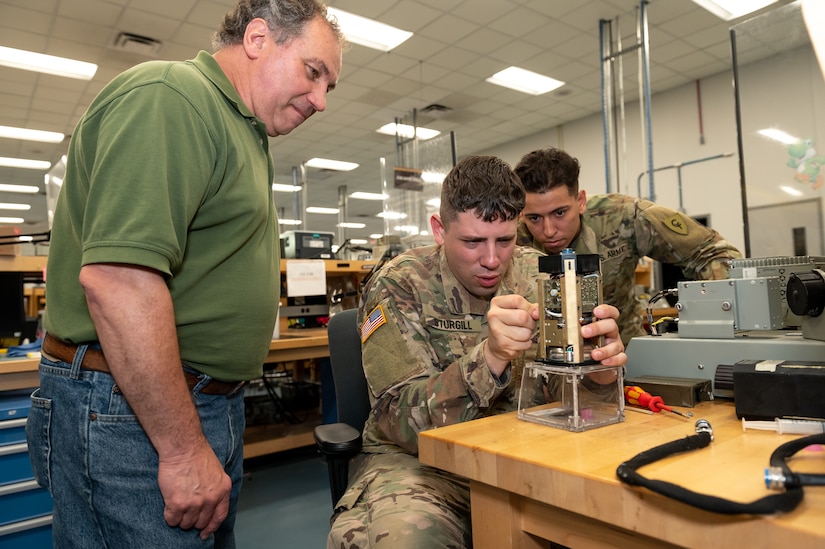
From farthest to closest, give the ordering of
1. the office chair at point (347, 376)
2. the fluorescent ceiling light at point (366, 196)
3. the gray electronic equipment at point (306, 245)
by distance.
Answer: the fluorescent ceiling light at point (366, 196) → the gray electronic equipment at point (306, 245) → the office chair at point (347, 376)

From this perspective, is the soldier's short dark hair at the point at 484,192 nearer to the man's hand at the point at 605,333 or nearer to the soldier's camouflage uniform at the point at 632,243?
the man's hand at the point at 605,333

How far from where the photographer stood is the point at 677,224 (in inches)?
79.7

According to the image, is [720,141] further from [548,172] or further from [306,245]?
[548,172]

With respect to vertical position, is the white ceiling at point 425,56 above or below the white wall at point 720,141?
above

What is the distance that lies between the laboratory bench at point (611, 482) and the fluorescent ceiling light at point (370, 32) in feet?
14.3

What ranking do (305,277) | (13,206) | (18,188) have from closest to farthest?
1. (305,277)
2. (18,188)
3. (13,206)

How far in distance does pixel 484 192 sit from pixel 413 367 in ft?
1.39

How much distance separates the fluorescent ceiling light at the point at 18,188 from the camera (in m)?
9.18

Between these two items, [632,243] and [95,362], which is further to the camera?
[632,243]

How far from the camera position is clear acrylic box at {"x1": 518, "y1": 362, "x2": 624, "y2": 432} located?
828 millimetres

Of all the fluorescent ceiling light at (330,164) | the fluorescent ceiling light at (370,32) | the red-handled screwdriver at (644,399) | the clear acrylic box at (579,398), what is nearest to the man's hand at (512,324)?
the clear acrylic box at (579,398)

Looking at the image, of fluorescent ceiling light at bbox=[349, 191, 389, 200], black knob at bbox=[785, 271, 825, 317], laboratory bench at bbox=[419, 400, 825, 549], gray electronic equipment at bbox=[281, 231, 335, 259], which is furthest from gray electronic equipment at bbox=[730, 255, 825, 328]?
fluorescent ceiling light at bbox=[349, 191, 389, 200]

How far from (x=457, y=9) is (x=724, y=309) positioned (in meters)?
4.15

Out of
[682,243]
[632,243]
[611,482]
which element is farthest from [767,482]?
[632,243]
